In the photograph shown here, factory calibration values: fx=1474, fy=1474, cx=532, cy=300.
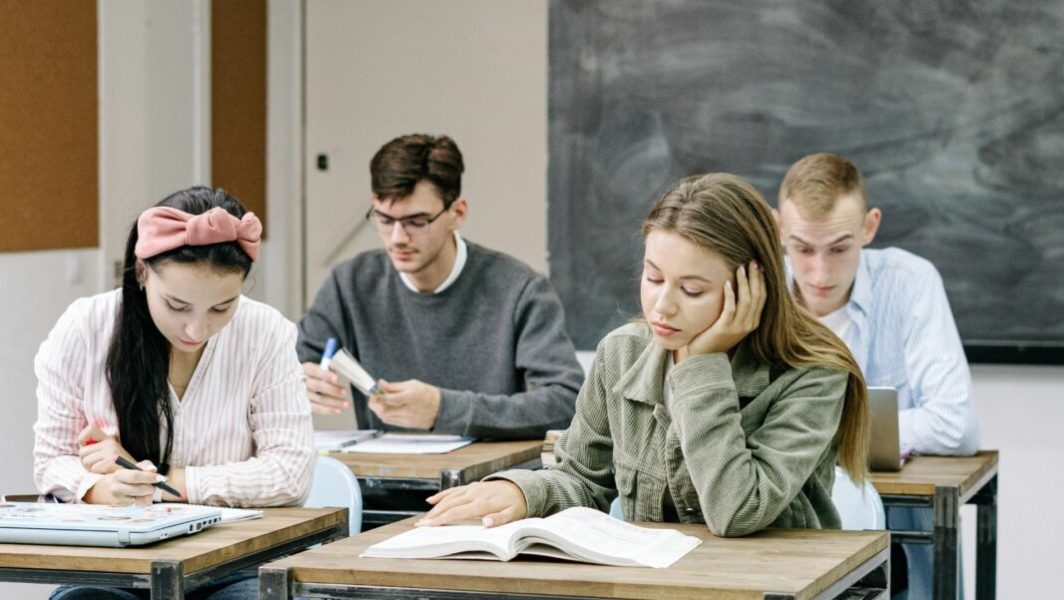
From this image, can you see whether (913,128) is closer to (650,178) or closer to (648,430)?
(650,178)

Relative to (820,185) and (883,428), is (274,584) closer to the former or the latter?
(883,428)

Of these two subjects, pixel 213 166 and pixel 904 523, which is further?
pixel 213 166

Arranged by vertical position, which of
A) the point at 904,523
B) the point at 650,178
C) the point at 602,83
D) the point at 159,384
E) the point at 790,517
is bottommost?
the point at 904,523

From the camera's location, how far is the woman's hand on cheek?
2.15 metres

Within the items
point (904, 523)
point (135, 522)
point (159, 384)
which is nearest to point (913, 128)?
point (904, 523)

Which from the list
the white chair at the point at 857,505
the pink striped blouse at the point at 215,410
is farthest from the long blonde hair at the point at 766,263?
the pink striped blouse at the point at 215,410

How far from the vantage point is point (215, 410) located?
259cm

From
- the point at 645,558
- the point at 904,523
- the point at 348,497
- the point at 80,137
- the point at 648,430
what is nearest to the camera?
the point at 645,558

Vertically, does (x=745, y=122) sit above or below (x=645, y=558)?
above

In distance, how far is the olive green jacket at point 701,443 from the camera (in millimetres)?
2094

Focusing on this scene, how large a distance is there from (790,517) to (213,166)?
3581 mm

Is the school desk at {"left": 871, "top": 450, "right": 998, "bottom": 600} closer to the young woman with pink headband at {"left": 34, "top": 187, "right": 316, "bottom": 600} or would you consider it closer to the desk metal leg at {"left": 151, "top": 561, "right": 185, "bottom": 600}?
the young woman with pink headband at {"left": 34, "top": 187, "right": 316, "bottom": 600}

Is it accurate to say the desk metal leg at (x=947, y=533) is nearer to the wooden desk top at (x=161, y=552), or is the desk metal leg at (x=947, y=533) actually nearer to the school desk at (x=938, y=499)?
the school desk at (x=938, y=499)

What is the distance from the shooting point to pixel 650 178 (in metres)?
4.70
